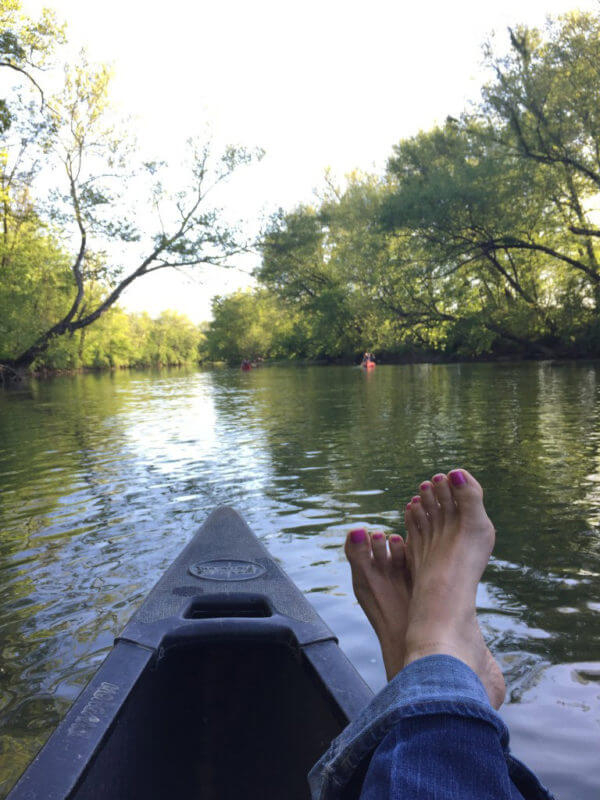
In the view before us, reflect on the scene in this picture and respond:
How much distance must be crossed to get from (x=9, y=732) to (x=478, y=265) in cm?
2747

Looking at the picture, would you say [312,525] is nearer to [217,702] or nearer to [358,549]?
[358,549]

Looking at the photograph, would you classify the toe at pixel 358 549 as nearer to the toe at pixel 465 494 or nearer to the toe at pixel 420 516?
the toe at pixel 420 516

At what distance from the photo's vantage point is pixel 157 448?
8.24 meters

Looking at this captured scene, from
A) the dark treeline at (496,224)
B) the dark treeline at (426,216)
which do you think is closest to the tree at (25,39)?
the dark treeline at (426,216)

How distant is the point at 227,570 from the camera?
7.98ft

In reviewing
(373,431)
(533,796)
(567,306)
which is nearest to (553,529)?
(533,796)

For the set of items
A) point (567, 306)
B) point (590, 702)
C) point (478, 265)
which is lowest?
point (590, 702)

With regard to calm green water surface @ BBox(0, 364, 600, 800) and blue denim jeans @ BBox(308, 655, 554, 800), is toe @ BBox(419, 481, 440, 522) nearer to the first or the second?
calm green water surface @ BBox(0, 364, 600, 800)

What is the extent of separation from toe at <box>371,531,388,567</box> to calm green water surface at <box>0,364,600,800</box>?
0.56 meters

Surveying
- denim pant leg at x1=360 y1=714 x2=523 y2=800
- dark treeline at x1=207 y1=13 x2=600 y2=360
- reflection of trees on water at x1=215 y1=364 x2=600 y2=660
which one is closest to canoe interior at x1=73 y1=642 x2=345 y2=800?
denim pant leg at x1=360 y1=714 x2=523 y2=800

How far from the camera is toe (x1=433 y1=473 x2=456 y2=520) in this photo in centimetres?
221

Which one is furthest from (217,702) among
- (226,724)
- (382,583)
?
(382,583)

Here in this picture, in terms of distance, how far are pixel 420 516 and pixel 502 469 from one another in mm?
4065

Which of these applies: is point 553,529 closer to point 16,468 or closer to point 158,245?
point 16,468
